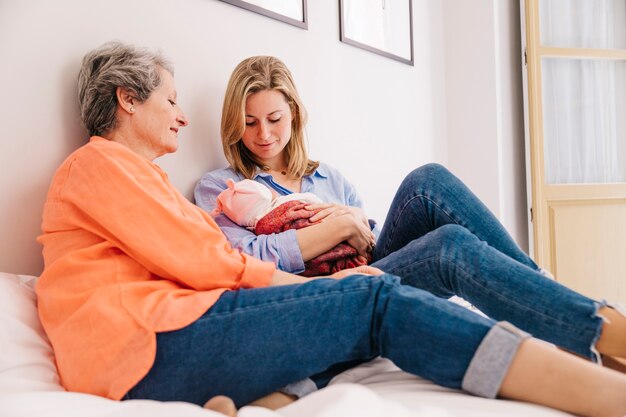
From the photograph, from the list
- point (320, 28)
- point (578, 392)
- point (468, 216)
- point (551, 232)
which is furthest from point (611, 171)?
point (578, 392)

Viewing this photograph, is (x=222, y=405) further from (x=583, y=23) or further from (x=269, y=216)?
(x=583, y=23)

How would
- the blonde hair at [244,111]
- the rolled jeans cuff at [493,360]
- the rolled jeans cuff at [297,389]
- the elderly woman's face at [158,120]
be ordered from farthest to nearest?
the blonde hair at [244,111]
the elderly woman's face at [158,120]
the rolled jeans cuff at [297,389]
the rolled jeans cuff at [493,360]

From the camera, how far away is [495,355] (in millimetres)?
988

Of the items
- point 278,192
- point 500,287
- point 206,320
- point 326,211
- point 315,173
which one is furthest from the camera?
point 315,173

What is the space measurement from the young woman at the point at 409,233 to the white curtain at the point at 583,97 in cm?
181

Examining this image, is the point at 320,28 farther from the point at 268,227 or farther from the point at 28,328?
the point at 28,328

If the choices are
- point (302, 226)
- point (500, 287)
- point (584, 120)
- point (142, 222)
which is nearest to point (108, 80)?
point (142, 222)

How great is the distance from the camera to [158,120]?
1476mm

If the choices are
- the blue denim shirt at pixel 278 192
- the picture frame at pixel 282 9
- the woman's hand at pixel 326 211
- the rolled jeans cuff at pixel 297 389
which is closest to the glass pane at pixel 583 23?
the picture frame at pixel 282 9

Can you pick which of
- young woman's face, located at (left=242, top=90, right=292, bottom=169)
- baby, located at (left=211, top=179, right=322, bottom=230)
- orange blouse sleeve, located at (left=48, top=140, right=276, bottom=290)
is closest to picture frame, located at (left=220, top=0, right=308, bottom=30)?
young woman's face, located at (left=242, top=90, right=292, bottom=169)

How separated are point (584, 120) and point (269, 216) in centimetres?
256

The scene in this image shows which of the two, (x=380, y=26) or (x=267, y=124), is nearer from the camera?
(x=267, y=124)

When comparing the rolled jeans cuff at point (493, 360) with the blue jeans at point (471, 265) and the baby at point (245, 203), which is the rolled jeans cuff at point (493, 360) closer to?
the blue jeans at point (471, 265)

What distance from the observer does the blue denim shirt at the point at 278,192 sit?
63.4 inches
